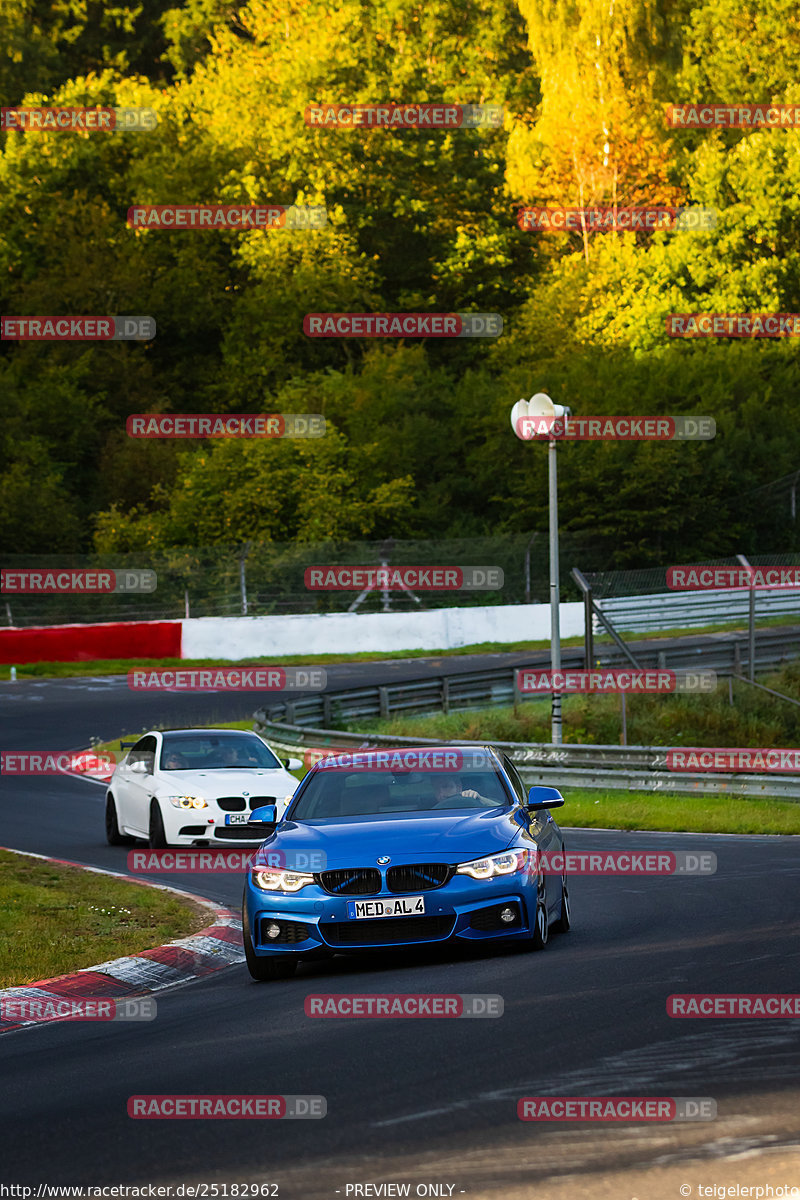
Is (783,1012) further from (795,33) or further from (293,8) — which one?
(293,8)

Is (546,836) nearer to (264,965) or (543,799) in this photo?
(543,799)

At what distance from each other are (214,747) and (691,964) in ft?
33.7

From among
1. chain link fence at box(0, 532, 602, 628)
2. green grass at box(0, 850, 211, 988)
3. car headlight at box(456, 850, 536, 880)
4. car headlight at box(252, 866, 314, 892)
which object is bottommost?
green grass at box(0, 850, 211, 988)

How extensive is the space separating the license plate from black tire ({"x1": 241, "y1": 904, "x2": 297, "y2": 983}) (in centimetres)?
54

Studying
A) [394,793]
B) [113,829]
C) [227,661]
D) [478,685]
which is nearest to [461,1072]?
[394,793]

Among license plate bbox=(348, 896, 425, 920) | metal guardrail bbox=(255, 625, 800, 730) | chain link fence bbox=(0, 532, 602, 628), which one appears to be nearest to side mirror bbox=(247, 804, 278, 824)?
license plate bbox=(348, 896, 425, 920)

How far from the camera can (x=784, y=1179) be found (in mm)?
5168

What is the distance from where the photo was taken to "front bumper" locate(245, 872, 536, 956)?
9.89 metres

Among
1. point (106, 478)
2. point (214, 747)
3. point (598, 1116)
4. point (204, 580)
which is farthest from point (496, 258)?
point (598, 1116)

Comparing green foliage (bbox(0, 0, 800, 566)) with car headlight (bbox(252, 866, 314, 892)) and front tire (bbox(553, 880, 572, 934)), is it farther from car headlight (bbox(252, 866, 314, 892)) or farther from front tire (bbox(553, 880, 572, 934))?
car headlight (bbox(252, 866, 314, 892))

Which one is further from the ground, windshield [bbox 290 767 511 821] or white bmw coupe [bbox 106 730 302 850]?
windshield [bbox 290 767 511 821]

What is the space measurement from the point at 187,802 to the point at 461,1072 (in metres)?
10.9

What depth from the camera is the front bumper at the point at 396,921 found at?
32.4 ft

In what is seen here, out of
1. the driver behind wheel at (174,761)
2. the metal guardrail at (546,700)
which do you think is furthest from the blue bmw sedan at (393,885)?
the metal guardrail at (546,700)
